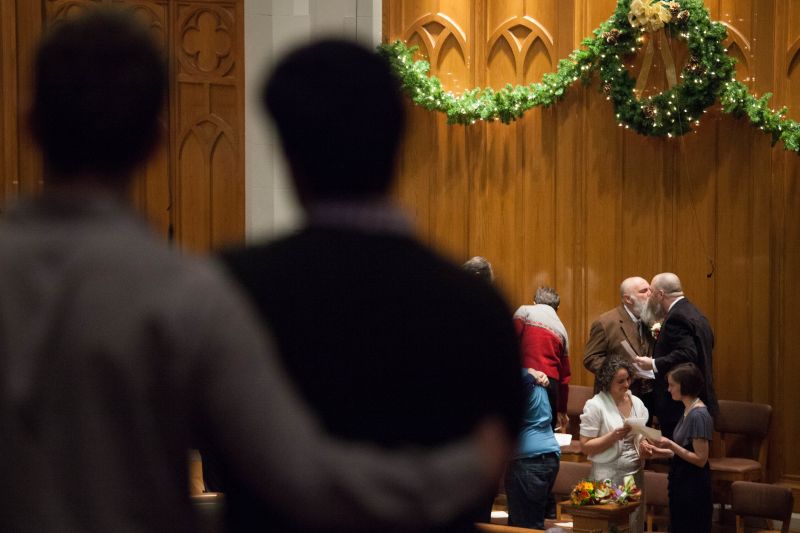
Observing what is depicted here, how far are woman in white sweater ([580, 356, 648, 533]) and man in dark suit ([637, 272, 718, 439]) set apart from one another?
970 millimetres

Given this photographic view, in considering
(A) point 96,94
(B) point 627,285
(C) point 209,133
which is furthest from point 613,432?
(A) point 96,94

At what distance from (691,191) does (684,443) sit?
9.06ft

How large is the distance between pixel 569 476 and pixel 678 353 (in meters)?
1.12

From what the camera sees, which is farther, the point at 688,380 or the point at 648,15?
the point at 648,15

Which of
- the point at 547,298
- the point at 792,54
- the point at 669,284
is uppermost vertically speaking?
the point at 792,54

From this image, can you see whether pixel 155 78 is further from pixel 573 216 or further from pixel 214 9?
pixel 214 9

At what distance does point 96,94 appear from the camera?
4.25ft

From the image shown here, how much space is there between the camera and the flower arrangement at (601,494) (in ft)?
21.9

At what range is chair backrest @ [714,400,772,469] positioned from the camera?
8586mm

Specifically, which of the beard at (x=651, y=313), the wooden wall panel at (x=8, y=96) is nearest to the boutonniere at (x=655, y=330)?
the beard at (x=651, y=313)

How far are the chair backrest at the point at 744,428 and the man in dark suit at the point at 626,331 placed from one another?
0.72 metres

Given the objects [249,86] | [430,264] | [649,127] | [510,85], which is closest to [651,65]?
[649,127]

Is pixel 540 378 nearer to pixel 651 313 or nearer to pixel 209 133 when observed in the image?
pixel 651 313

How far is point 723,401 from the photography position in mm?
8805
